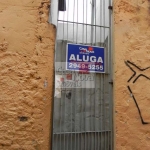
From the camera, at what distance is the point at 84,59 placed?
9.05 feet

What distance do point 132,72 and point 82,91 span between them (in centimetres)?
80

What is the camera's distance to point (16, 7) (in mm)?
2604

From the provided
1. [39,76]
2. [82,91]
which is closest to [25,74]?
[39,76]

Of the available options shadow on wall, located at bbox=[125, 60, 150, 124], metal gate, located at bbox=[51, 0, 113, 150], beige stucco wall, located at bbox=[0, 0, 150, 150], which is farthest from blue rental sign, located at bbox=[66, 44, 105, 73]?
shadow on wall, located at bbox=[125, 60, 150, 124]

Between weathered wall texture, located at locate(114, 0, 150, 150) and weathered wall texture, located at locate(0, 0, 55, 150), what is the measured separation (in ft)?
3.22

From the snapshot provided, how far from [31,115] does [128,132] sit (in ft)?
4.46

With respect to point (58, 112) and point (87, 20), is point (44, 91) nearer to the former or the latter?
point (58, 112)

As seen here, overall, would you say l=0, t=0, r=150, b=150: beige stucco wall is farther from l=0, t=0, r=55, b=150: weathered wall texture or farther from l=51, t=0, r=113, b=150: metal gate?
l=51, t=0, r=113, b=150: metal gate

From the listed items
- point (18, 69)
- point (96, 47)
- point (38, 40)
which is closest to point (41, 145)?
point (18, 69)

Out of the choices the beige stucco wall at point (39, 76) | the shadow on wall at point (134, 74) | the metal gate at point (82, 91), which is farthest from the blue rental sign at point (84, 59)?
the shadow on wall at point (134, 74)

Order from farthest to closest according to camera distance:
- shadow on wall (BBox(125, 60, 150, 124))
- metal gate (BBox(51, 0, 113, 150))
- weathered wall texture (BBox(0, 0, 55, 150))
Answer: shadow on wall (BBox(125, 60, 150, 124)), metal gate (BBox(51, 0, 113, 150)), weathered wall texture (BBox(0, 0, 55, 150))

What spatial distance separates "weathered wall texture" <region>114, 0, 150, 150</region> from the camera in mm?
2701

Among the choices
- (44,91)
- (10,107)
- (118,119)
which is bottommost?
(118,119)

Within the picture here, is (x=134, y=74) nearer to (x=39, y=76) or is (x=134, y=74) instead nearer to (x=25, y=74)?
(x=39, y=76)
